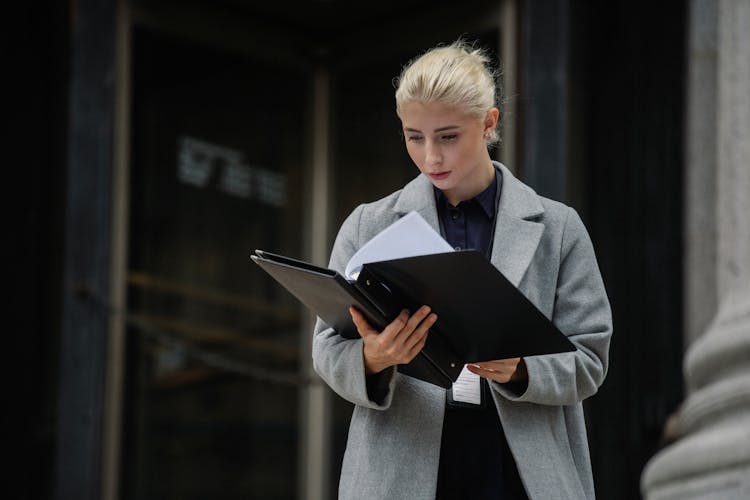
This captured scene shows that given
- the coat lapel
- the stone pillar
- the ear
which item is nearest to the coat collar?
the coat lapel

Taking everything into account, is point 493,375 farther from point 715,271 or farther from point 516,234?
point 715,271

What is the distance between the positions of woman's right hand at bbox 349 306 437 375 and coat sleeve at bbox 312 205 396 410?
0.08 meters

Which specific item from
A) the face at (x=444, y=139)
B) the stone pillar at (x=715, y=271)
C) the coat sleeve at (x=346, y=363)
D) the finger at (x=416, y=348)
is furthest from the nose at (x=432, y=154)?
the stone pillar at (x=715, y=271)

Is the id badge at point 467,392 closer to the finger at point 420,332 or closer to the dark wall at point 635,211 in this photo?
the finger at point 420,332

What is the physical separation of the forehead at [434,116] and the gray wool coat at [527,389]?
0.21 meters

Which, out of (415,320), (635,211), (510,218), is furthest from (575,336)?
(635,211)

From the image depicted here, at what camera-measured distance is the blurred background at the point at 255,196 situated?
21.3 ft

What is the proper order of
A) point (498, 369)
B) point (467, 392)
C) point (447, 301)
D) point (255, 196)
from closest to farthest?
point (447, 301), point (498, 369), point (467, 392), point (255, 196)

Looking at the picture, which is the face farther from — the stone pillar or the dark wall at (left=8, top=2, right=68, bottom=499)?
the dark wall at (left=8, top=2, right=68, bottom=499)

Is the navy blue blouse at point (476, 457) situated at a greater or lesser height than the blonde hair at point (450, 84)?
lesser

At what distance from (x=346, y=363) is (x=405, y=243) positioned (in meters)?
0.31

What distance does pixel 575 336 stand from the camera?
2748 millimetres

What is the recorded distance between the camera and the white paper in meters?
2.53

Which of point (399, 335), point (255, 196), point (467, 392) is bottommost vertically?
point (467, 392)
